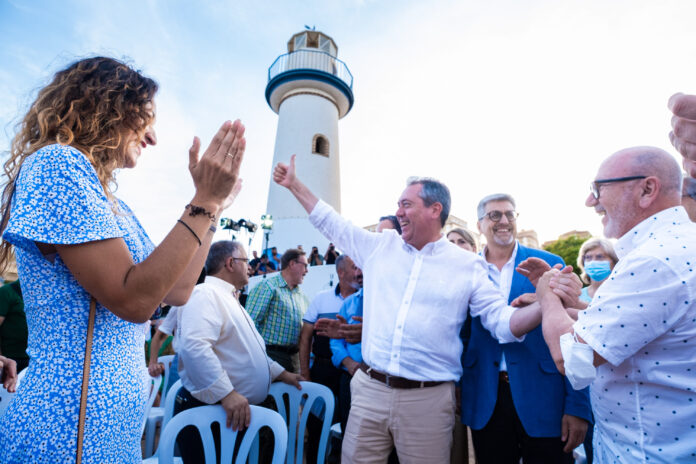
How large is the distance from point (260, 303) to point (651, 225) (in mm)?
3661

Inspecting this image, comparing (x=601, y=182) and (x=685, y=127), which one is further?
(x=601, y=182)

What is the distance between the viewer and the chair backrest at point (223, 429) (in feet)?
7.13

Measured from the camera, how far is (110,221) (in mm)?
1000

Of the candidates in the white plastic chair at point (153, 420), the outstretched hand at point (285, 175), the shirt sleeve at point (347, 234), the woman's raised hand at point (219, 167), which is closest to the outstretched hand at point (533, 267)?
the shirt sleeve at point (347, 234)

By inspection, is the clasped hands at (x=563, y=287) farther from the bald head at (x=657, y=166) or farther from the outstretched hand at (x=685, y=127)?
the outstretched hand at (x=685, y=127)

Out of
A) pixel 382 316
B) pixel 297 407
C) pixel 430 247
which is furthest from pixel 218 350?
pixel 430 247

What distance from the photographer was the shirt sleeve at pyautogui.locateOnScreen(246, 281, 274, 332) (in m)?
4.17

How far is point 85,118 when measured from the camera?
3.70 feet

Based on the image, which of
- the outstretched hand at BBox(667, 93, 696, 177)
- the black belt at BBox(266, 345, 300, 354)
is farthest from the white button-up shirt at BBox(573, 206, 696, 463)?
the black belt at BBox(266, 345, 300, 354)

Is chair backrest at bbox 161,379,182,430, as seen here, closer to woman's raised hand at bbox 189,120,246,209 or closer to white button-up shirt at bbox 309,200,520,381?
white button-up shirt at bbox 309,200,520,381

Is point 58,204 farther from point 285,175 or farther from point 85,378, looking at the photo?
point 285,175

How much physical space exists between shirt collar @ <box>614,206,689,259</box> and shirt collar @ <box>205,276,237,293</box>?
2.76 metres

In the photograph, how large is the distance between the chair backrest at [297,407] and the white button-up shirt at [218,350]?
35 centimetres

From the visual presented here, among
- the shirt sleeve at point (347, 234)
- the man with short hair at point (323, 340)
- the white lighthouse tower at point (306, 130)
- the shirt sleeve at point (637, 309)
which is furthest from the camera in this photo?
the white lighthouse tower at point (306, 130)
